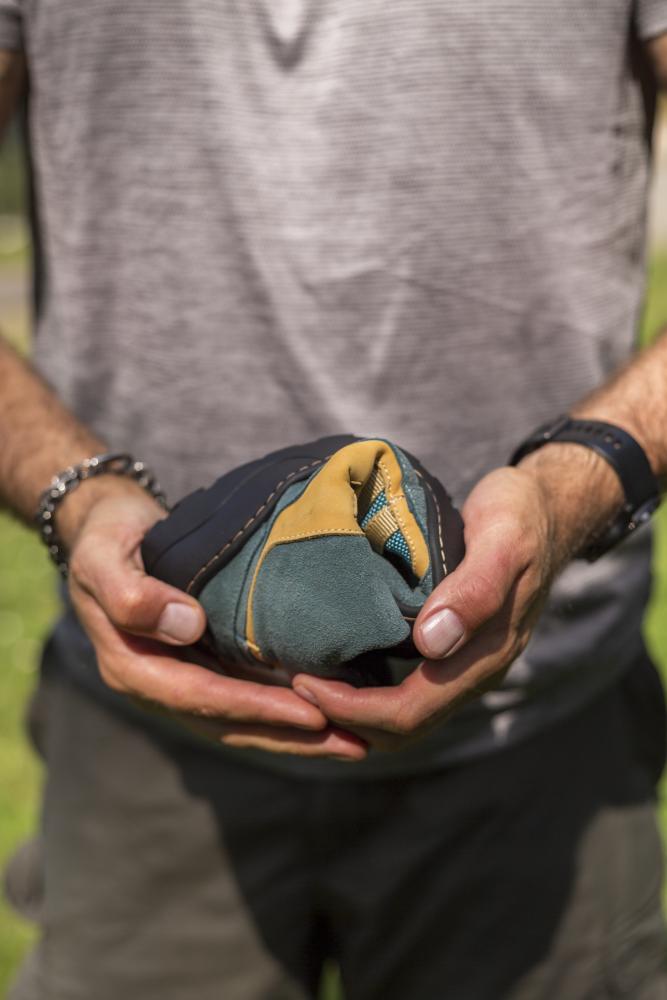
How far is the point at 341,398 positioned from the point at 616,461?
470mm

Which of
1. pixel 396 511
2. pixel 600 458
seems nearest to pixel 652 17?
pixel 600 458

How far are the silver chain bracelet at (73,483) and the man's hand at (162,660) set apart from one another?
0.16 metres

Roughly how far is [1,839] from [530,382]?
9.08ft

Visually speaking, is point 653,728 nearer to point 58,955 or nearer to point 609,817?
point 609,817

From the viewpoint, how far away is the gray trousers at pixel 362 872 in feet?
6.81

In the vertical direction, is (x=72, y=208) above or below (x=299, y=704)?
above

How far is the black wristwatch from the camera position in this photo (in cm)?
172

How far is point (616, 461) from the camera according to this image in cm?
171

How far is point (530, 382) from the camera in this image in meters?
1.98

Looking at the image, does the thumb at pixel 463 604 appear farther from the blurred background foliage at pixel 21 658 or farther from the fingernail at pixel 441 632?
the blurred background foliage at pixel 21 658

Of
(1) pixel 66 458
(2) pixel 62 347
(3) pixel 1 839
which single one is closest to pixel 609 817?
(1) pixel 66 458

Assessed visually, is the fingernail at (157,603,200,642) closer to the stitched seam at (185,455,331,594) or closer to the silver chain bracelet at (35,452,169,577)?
the stitched seam at (185,455,331,594)

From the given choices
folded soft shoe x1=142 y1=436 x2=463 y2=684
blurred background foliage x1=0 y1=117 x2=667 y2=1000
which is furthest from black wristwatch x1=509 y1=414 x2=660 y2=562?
blurred background foliage x1=0 y1=117 x2=667 y2=1000

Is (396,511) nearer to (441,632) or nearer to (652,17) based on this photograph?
(441,632)
